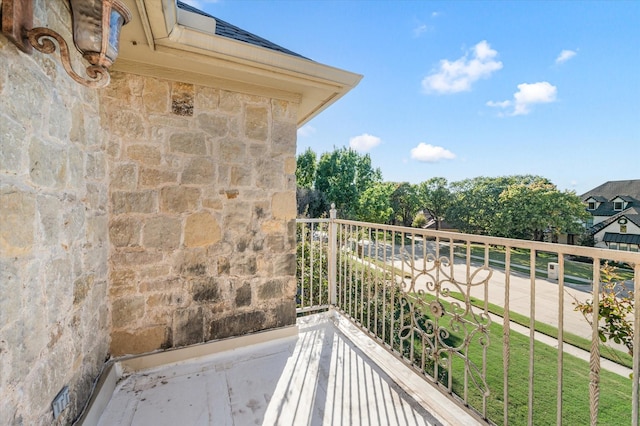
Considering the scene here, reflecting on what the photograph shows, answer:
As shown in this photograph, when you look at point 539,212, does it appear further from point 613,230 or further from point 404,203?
point 404,203

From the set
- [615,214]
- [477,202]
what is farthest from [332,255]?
[615,214]

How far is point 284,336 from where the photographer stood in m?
2.52

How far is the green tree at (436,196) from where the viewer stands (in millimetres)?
25203

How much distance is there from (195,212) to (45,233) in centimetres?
106

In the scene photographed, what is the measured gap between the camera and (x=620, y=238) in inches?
754

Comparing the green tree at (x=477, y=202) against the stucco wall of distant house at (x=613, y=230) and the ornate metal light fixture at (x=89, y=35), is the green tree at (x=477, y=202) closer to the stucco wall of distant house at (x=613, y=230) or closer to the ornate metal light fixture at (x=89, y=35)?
the stucco wall of distant house at (x=613, y=230)

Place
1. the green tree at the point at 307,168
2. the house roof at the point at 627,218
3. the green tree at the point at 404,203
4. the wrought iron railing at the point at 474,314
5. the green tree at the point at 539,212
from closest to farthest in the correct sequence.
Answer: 1. the wrought iron railing at the point at 474,314
2. the green tree at the point at 539,212
3. the house roof at the point at 627,218
4. the green tree at the point at 307,168
5. the green tree at the point at 404,203

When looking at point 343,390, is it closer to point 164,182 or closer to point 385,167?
point 164,182

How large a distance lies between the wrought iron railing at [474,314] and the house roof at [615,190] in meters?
27.0

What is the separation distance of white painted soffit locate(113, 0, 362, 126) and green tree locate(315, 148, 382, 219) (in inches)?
630

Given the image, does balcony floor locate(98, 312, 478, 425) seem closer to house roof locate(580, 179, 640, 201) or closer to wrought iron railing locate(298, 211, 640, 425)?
wrought iron railing locate(298, 211, 640, 425)

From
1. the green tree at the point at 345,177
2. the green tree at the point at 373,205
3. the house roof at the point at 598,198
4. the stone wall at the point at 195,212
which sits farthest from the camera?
the house roof at the point at 598,198

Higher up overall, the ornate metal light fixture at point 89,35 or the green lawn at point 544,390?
the ornate metal light fixture at point 89,35

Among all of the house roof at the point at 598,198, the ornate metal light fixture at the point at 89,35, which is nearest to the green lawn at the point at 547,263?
the ornate metal light fixture at the point at 89,35
